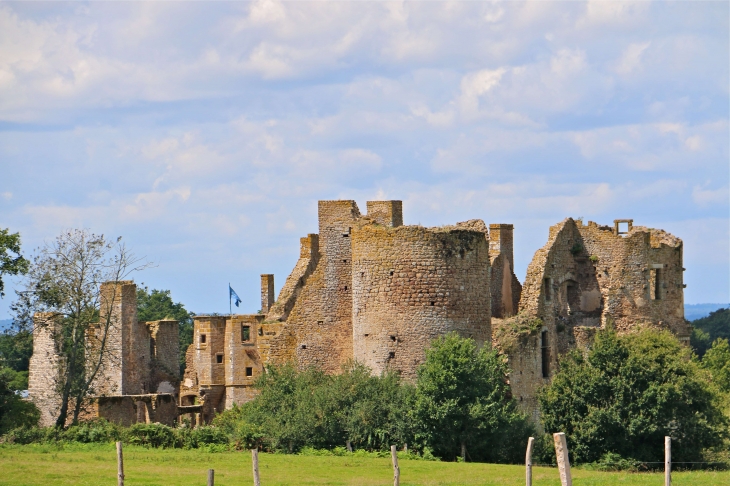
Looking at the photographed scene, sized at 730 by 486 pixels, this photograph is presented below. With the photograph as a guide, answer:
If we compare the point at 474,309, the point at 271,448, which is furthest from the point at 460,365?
the point at 271,448

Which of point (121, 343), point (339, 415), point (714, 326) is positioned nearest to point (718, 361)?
point (121, 343)

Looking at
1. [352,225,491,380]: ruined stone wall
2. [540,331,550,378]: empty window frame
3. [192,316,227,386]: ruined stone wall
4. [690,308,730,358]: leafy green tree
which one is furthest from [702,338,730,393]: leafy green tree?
[690,308,730,358]: leafy green tree

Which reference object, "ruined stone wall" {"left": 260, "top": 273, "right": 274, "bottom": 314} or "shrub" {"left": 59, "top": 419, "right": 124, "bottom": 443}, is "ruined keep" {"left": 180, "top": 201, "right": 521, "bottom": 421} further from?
"shrub" {"left": 59, "top": 419, "right": 124, "bottom": 443}

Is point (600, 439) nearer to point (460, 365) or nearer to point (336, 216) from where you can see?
point (460, 365)

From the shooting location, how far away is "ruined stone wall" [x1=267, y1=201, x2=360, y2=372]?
5131 cm

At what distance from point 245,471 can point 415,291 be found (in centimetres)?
967

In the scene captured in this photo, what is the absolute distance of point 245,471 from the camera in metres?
39.8

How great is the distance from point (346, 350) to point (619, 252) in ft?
37.1

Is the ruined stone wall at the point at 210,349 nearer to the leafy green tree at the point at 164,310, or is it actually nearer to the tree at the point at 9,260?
the tree at the point at 9,260

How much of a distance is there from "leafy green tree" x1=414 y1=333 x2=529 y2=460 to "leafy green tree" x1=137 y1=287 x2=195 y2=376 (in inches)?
1767

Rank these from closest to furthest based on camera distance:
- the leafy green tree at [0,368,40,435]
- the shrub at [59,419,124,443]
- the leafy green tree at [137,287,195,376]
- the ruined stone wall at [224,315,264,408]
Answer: the shrub at [59,419,124,443] < the leafy green tree at [0,368,40,435] < the ruined stone wall at [224,315,264,408] < the leafy green tree at [137,287,195,376]

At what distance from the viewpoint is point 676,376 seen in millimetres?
47562

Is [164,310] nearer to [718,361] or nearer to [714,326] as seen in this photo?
[718,361]

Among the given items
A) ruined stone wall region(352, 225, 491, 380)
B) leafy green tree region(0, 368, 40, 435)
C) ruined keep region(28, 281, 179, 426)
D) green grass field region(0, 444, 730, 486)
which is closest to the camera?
green grass field region(0, 444, 730, 486)
